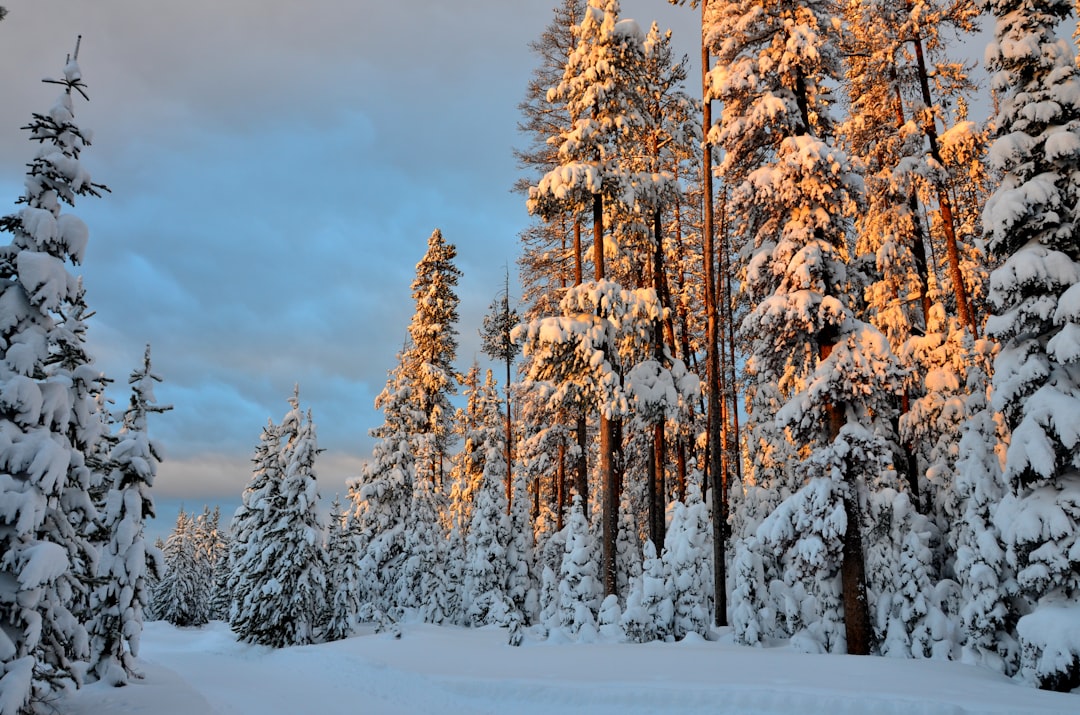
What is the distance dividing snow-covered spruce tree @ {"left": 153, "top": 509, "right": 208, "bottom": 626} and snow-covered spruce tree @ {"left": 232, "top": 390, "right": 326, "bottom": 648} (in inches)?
1242

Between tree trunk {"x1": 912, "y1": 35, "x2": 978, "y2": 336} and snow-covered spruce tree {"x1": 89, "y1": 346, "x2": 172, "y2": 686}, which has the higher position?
tree trunk {"x1": 912, "y1": 35, "x2": 978, "y2": 336}

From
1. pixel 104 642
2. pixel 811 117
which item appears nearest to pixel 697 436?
pixel 811 117

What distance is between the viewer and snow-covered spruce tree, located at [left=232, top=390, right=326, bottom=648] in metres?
25.2

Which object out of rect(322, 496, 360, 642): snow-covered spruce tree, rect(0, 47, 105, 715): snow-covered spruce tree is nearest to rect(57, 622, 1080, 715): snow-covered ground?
rect(0, 47, 105, 715): snow-covered spruce tree

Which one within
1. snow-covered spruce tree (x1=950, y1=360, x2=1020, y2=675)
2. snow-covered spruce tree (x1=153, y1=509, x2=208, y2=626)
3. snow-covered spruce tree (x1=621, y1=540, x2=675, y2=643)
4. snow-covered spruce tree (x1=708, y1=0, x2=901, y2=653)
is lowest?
snow-covered spruce tree (x1=153, y1=509, x2=208, y2=626)

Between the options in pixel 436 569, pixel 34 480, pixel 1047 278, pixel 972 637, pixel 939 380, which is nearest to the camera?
pixel 34 480

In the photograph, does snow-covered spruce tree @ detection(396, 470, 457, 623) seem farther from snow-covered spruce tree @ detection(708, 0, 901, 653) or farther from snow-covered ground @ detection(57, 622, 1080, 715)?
snow-covered spruce tree @ detection(708, 0, 901, 653)

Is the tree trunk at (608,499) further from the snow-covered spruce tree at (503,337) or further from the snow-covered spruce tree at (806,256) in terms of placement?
the snow-covered spruce tree at (503,337)

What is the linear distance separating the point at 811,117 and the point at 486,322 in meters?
24.9

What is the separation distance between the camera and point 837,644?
13742mm

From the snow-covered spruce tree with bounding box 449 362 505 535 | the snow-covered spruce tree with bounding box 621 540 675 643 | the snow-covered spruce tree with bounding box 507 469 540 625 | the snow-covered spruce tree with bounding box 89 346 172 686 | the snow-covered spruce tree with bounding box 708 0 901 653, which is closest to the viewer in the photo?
the snow-covered spruce tree with bounding box 708 0 901 653

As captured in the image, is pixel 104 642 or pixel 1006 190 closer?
pixel 1006 190

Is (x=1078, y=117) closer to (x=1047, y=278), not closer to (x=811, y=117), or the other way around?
(x=1047, y=278)

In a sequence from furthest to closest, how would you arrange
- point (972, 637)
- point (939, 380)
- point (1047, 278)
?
point (939, 380), point (972, 637), point (1047, 278)
